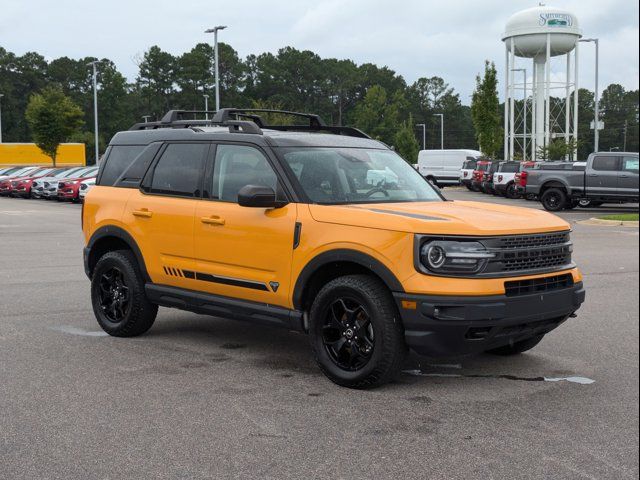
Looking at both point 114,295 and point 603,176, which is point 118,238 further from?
point 603,176

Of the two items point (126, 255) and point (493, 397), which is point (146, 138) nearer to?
point (126, 255)

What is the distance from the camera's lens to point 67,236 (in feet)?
60.8

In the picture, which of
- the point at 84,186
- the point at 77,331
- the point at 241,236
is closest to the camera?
the point at 241,236

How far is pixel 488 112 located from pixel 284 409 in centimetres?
5125

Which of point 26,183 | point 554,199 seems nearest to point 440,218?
point 554,199

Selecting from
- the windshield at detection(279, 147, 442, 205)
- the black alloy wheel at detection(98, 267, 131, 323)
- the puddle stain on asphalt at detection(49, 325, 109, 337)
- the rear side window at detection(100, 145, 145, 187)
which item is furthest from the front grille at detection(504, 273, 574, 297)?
the puddle stain on asphalt at detection(49, 325, 109, 337)

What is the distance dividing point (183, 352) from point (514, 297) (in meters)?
2.99

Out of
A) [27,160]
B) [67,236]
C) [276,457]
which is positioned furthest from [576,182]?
[27,160]

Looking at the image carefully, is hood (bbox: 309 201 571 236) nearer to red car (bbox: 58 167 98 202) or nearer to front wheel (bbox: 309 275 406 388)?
front wheel (bbox: 309 275 406 388)

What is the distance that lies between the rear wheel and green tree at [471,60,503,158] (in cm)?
2593

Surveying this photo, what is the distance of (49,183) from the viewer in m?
37.5

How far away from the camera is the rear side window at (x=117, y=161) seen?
7879mm

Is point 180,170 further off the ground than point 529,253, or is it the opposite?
point 180,170

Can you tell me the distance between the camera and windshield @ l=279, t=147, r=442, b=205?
6434 millimetres
